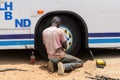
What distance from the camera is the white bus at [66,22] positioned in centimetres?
900

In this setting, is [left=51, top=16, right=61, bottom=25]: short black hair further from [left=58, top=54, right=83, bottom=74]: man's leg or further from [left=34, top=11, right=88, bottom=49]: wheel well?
[left=58, top=54, right=83, bottom=74]: man's leg

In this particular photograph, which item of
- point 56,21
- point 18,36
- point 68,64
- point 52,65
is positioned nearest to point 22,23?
point 18,36

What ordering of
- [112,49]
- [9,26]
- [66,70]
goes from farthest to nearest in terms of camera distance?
[112,49] → [9,26] → [66,70]

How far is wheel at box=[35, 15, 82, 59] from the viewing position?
9281 millimetres

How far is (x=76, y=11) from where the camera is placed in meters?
9.12

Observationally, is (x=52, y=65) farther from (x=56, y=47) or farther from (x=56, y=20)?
(x=56, y=20)

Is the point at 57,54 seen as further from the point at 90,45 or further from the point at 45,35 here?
the point at 90,45

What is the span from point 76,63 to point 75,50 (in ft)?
2.40

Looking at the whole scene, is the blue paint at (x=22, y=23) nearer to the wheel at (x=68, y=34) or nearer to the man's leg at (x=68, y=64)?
the wheel at (x=68, y=34)

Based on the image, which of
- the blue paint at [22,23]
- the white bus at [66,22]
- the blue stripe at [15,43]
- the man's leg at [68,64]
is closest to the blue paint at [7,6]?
the white bus at [66,22]

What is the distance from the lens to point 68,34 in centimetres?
928

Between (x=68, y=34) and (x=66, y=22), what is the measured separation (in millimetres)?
269

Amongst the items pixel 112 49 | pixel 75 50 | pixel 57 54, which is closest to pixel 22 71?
pixel 57 54

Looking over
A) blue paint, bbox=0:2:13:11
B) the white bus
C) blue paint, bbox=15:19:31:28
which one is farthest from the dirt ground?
blue paint, bbox=0:2:13:11
